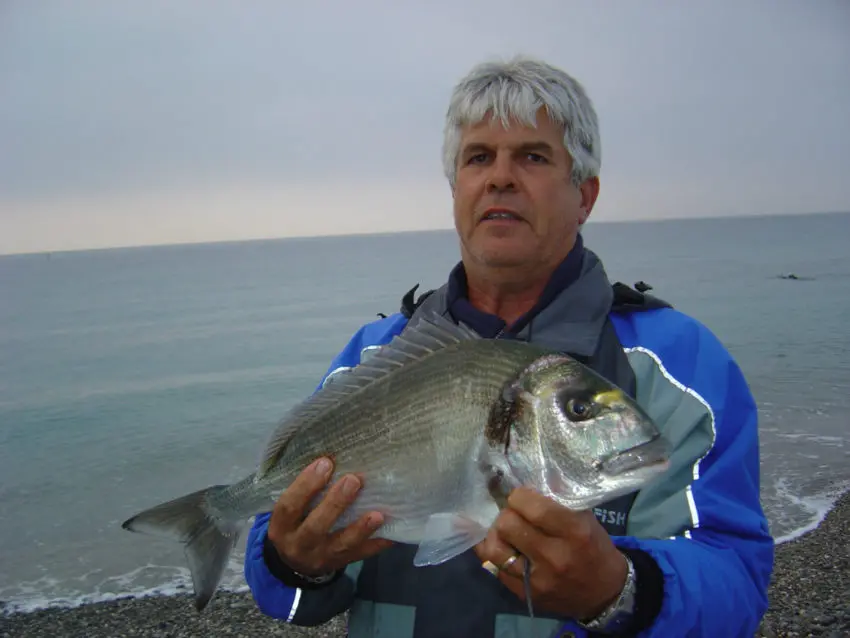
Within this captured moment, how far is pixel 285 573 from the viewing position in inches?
102

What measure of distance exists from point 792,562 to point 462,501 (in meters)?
8.14

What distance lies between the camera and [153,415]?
18.9 metres

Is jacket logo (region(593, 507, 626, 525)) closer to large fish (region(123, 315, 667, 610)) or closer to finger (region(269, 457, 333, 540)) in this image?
large fish (region(123, 315, 667, 610))

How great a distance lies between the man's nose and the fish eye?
1080mm

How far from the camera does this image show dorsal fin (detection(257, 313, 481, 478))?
2395 mm

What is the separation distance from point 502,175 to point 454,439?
46.3 inches

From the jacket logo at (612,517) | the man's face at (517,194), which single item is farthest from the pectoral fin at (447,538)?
the man's face at (517,194)

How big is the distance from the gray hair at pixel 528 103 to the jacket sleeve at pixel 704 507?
37.0 inches

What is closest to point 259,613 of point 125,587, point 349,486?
point 125,587

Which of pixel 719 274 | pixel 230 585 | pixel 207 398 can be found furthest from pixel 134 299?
pixel 230 585

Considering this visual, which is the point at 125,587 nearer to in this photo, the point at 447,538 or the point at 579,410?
the point at 447,538

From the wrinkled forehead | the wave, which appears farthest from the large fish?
the wave

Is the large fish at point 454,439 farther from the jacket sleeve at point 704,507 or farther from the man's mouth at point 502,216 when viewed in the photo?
the man's mouth at point 502,216

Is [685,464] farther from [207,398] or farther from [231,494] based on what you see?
[207,398]
